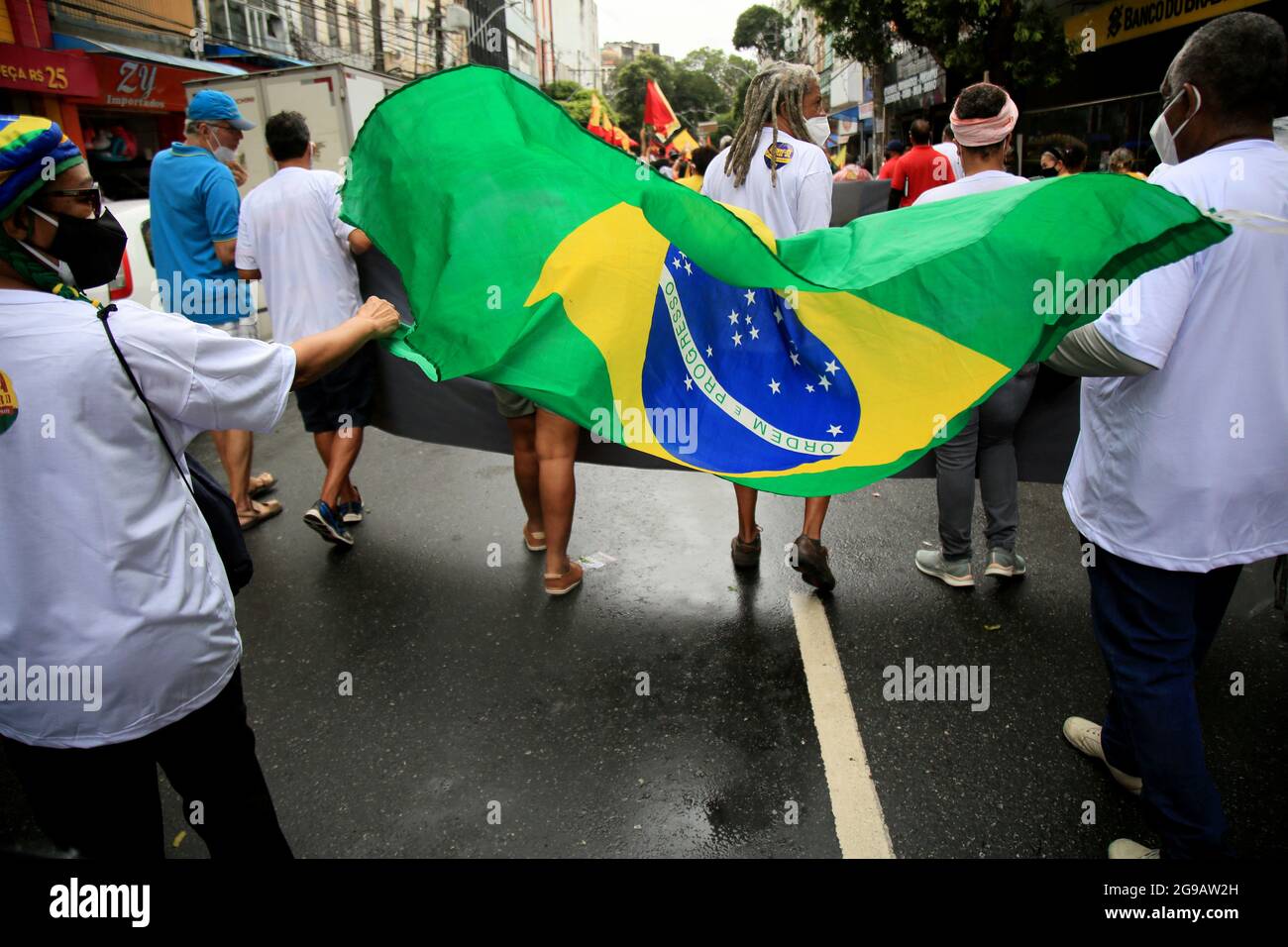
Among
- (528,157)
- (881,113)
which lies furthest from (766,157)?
(881,113)

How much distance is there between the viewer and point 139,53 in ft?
66.9

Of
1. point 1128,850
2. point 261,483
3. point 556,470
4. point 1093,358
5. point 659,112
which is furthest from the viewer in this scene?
point 659,112

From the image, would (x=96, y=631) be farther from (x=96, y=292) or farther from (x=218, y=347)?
(x=96, y=292)

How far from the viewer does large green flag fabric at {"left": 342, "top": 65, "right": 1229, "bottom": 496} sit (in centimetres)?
240

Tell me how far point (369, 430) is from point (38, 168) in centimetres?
527

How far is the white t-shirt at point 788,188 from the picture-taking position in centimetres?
404

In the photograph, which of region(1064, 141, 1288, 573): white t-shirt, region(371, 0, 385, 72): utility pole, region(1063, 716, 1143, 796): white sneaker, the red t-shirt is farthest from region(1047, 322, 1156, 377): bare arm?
region(371, 0, 385, 72): utility pole

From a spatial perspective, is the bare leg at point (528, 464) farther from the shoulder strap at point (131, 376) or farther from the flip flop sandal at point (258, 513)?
the shoulder strap at point (131, 376)

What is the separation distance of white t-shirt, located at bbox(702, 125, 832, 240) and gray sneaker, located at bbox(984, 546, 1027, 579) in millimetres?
1745

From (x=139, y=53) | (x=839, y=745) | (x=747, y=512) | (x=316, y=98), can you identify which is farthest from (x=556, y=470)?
(x=139, y=53)

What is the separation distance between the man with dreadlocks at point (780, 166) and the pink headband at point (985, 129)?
2.24ft

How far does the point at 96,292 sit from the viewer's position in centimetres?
598

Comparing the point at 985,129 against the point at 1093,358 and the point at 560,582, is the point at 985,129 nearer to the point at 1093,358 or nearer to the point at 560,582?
the point at 1093,358

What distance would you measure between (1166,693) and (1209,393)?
2.47 feet
